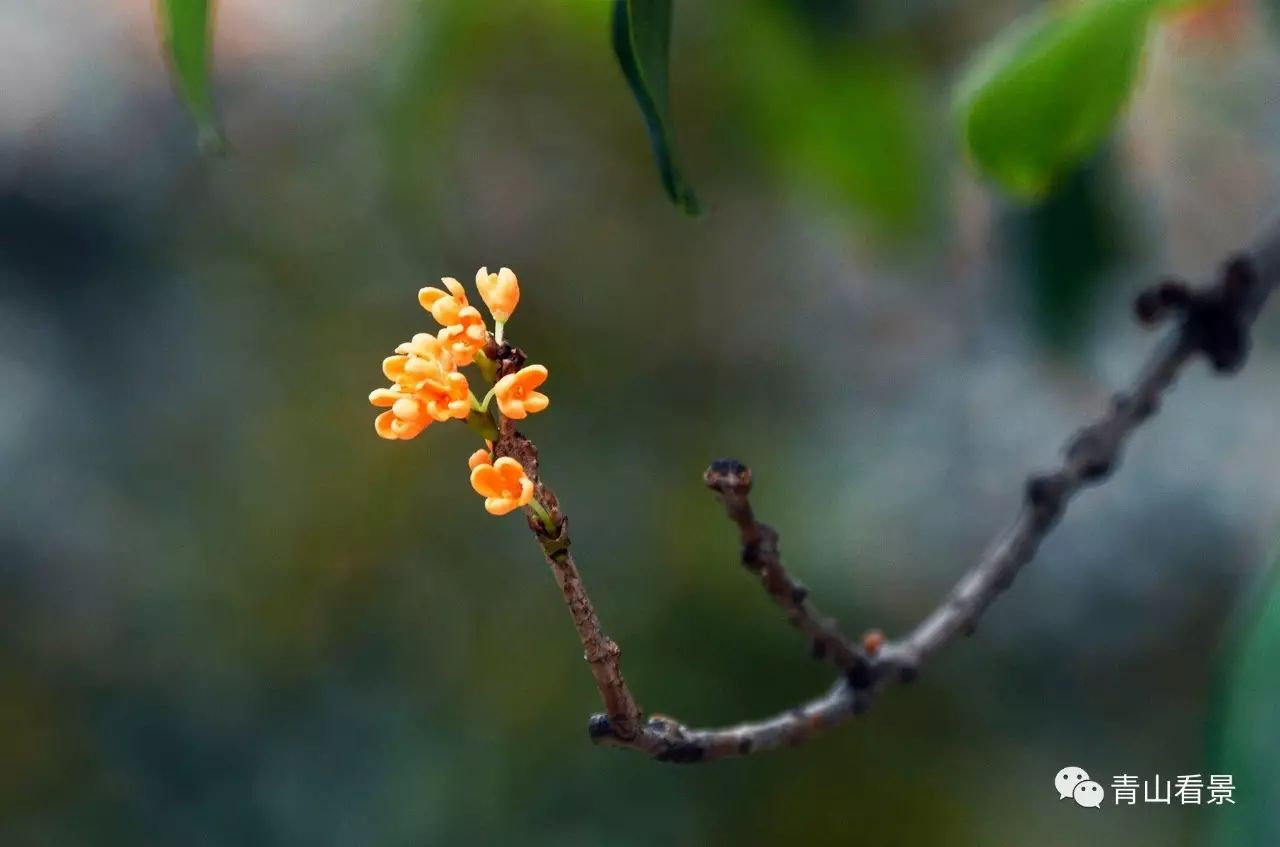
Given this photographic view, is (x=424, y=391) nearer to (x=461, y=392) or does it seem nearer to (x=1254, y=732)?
(x=461, y=392)

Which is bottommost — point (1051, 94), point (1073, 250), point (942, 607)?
point (942, 607)

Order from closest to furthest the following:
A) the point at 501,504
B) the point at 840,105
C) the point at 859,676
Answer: the point at 501,504 → the point at 859,676 → the point at 840,105

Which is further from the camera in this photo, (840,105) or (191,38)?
(840,105)

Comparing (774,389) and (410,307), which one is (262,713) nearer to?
(410,307)

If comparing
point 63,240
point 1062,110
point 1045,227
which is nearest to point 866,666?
point 1062,110

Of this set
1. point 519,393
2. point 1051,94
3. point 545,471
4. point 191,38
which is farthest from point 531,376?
point 545,471

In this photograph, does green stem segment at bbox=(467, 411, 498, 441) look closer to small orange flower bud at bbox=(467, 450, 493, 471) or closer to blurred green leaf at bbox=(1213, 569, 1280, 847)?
small orange flower bud at bbox=(467, 450, 493, 471)

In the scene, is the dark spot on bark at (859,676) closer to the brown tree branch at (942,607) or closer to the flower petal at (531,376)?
the brown tree branch at (942,607)
